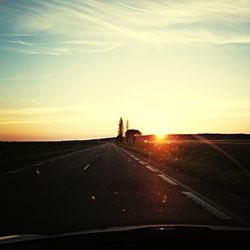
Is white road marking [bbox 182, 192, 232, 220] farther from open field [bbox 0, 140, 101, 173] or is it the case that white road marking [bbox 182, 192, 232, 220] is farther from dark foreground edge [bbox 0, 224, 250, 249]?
open field [bbox 0, 140, 101, 173]

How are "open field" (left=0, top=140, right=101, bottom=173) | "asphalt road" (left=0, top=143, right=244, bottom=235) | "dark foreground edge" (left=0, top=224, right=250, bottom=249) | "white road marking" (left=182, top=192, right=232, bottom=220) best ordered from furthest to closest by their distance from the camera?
"open field" (left=0, top=140, right=101, bottom=173), "white road marking" (left=182, top=192, right=232, bottom=220), "asphalt road" (left=0, top=143, right=244, bottom=235), "dark foreground edge" (left=0, top=224, right=250, bottom=249)

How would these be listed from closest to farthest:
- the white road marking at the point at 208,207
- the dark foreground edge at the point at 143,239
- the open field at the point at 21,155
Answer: the dark foreground edge at the point at 143,239 < the white road marking at the point at 208,207 < the open field at the point at 21,155

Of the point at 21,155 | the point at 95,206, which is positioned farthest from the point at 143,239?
the point at 21,155

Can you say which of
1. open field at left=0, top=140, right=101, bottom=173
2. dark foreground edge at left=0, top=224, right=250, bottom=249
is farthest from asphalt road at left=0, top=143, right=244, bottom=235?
open field at left=0, top=140, right=101, bottom=173

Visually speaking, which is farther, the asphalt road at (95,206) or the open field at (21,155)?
the open field at (21,155)

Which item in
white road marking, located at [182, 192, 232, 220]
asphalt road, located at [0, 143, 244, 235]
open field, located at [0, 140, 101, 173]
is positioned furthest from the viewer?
open field, located at [0, 140, 101, 173]

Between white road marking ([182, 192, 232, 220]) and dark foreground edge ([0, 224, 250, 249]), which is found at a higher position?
dark foreground edge ([0, 224, 250, 249])

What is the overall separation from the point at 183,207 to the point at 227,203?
1.39 metres

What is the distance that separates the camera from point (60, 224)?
8.17 m

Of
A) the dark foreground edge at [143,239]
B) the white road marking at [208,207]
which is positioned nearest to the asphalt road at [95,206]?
the white road marking at [208,207]

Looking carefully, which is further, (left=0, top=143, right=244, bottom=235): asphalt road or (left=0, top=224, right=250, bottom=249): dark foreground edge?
(left=0, top=143, right=244, bottom=235): asphalt road

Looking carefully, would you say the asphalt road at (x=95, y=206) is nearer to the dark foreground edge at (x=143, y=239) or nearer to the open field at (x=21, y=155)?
the dark foreground edge at (x=143, y=239)

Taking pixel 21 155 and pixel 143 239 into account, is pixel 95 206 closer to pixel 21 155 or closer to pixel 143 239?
pixel 143 239

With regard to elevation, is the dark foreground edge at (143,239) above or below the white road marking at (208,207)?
above
